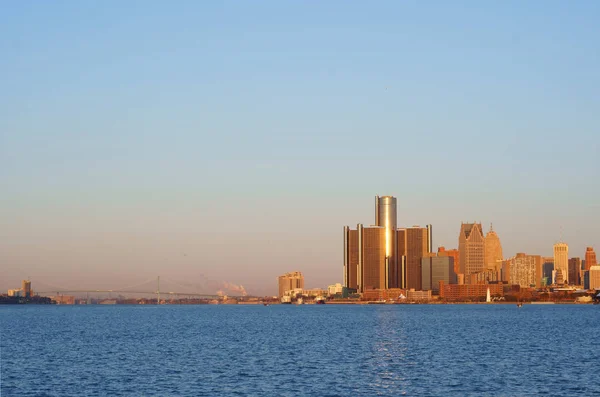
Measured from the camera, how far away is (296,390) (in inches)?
2586

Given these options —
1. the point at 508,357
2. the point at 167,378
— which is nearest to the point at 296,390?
the point at 167,378

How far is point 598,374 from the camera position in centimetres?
7588

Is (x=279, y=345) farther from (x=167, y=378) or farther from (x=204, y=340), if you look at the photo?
(x=167, y=378)

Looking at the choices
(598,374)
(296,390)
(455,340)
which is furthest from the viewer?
(455,340)

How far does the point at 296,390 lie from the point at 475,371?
20.5 meters

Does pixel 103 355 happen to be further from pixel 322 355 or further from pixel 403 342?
pixel 403 342

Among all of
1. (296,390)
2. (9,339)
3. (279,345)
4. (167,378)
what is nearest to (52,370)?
(167,378)

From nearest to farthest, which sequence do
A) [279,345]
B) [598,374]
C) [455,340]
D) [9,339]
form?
[598,374], [279,345], [455,340], [9,339]

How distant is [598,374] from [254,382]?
31083 millimetres

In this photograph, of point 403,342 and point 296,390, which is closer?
point 296,390

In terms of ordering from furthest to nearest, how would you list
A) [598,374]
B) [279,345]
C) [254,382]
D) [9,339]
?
[9,339]
[279,345]
[598,374]
[254,382]

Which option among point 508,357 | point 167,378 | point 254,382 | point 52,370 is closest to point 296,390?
point 254,382

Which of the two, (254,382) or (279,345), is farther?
(279,345)

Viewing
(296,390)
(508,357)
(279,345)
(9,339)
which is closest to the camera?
(296,390)
